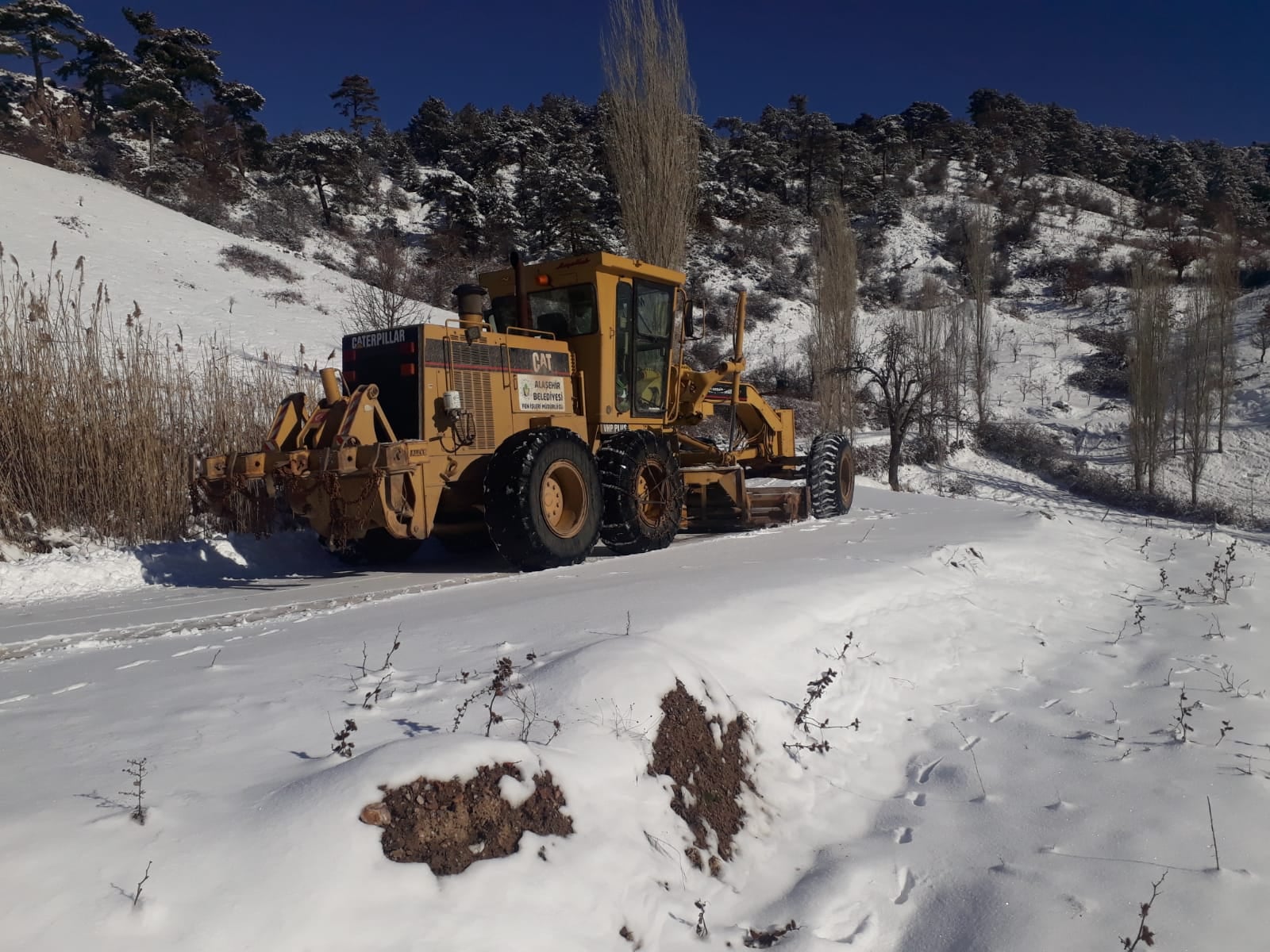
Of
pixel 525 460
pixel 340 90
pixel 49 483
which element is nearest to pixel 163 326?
pixel 49 483

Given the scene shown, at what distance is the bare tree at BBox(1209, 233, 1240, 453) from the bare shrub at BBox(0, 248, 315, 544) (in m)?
28.5

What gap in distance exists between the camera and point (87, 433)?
7.70 m

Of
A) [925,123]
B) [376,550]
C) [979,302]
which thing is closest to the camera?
[376,550]

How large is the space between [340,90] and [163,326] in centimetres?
4184

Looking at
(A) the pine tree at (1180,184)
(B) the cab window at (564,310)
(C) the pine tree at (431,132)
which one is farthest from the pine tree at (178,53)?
(A) the pine tree at (1180,184)

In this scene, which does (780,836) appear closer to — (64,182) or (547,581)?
(547,581)

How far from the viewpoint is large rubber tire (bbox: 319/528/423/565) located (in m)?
7.96

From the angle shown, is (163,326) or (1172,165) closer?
→ (163,326)

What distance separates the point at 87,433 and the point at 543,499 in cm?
422

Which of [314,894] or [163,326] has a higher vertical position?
[163,326]

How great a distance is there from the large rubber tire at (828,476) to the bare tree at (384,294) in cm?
533

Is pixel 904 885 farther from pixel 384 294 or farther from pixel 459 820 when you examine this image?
pixel 384 294

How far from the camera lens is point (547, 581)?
603 cm

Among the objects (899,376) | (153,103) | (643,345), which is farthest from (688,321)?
(153,103)
